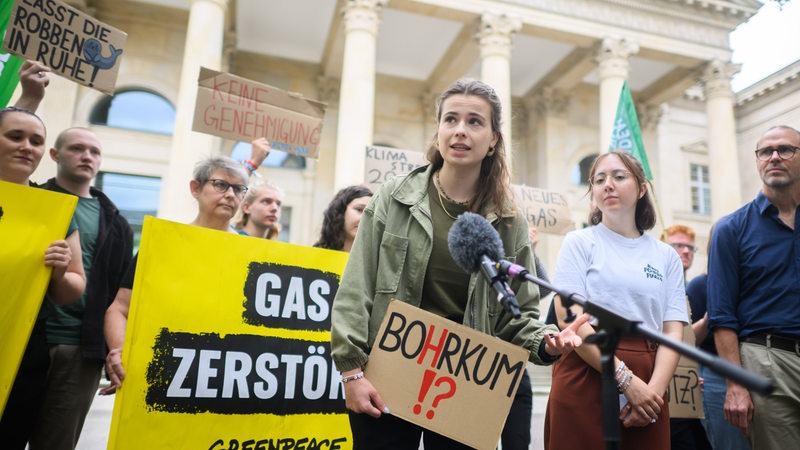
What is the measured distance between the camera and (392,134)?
19703mm

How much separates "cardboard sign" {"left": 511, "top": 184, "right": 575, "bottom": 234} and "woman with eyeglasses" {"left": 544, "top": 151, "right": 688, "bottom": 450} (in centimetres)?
428

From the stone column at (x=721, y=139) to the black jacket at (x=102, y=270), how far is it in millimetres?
17628

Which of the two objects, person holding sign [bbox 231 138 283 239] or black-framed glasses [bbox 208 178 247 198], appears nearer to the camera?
black-framed glasses [bbox 208 178 247 198]

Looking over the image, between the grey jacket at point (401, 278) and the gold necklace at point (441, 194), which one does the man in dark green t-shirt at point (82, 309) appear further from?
the gold necklace at point (441, 194)

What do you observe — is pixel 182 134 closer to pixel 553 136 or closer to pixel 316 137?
pixel 316 137

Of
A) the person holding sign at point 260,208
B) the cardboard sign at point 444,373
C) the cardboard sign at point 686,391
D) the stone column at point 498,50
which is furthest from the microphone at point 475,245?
the stone column at point 498,50

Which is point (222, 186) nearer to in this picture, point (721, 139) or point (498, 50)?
point (498, 50)

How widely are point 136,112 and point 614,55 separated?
1439cm

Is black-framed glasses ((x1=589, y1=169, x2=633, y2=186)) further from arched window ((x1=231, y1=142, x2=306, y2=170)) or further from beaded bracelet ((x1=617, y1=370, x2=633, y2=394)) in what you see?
arched window ((x1=231, y1=142, x2=306, y2=170))

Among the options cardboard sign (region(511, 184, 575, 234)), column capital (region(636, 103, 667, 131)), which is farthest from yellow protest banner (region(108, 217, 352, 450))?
column capital (region(636, 103, 667, 131))

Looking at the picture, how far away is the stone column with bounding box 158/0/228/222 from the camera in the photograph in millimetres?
12336

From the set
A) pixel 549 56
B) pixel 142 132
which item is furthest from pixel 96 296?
pixel 549 56

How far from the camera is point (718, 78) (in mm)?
18062

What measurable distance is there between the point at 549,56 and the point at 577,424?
60.8ft
